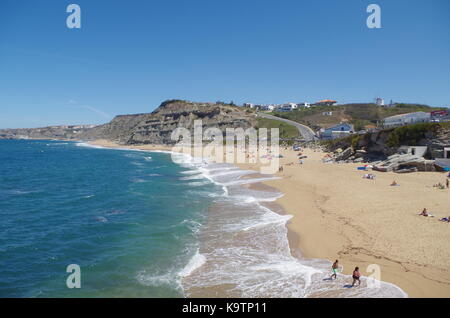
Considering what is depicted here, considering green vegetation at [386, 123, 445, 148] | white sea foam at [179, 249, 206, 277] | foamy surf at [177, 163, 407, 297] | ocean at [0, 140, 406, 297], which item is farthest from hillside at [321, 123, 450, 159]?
white sea foam at [179, 249, 206, 277]

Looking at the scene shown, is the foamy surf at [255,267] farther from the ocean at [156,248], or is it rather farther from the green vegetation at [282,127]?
the green vegetation at [282,127]

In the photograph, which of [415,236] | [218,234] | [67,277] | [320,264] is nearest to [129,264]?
[67,277]

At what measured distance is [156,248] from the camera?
44.4ft

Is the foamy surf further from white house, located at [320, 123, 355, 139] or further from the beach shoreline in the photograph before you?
white house, located at [320, 123, 355, 139]

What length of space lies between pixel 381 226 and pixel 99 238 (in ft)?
48.3

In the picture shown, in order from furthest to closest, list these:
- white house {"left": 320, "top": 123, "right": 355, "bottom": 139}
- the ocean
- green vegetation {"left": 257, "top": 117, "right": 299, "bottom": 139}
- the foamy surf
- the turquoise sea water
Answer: green vegetation {"left": 257, "top": 117, "right": 299, "bottom": 139} < white house {"left": 320, "top": 123, "right": 355, "bottom": 139} < the turquoise sea water < the ocean < the foamy surf

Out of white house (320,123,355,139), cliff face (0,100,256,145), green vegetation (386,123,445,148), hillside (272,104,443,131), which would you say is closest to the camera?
green vegetation (386,123,445,148)

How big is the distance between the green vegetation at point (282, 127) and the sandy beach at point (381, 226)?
51.5 m

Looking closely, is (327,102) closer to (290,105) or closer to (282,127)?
(290,105)

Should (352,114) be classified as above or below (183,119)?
above

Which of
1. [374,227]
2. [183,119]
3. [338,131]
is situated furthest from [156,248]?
[183,119]

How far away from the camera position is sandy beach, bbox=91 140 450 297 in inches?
408

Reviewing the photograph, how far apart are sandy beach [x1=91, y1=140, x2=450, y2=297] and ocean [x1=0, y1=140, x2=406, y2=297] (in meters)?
0.97

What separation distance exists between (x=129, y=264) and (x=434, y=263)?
12.0m
